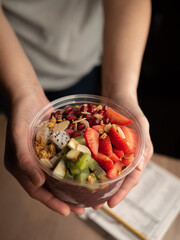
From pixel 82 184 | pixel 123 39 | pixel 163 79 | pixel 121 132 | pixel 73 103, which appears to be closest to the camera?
pixel 82 184

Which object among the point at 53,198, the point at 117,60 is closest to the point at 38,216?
the point at 53,198

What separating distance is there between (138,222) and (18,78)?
82 centimetres

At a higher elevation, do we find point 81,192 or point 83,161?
point 83,161

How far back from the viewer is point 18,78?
113 centimetres

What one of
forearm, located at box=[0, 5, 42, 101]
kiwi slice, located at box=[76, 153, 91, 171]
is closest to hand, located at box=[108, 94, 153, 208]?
kiwi slice, located at box=[76, 153, 91, 171]

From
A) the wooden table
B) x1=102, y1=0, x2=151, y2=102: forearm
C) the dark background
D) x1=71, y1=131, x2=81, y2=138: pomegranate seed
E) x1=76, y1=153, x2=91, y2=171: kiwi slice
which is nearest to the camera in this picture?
x1=76, y1=153, x2=91, y2=171: kiwi slice

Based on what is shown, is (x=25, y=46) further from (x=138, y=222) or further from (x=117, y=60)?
(x=138, y=222)

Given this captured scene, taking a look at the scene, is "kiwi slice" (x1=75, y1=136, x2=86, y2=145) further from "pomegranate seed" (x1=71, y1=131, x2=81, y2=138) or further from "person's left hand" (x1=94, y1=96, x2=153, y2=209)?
"person's left hand" (x1=94, y1=96, x2=153, y2=209)

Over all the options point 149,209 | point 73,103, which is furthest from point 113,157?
point 149,209

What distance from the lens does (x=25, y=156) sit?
0.86 meters

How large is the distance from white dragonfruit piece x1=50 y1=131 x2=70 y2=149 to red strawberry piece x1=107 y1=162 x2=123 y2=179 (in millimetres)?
169

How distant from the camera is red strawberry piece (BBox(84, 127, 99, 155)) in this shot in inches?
32.9

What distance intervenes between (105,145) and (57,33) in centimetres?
80

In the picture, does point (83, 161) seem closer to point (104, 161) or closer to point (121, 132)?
point (104, 161)
